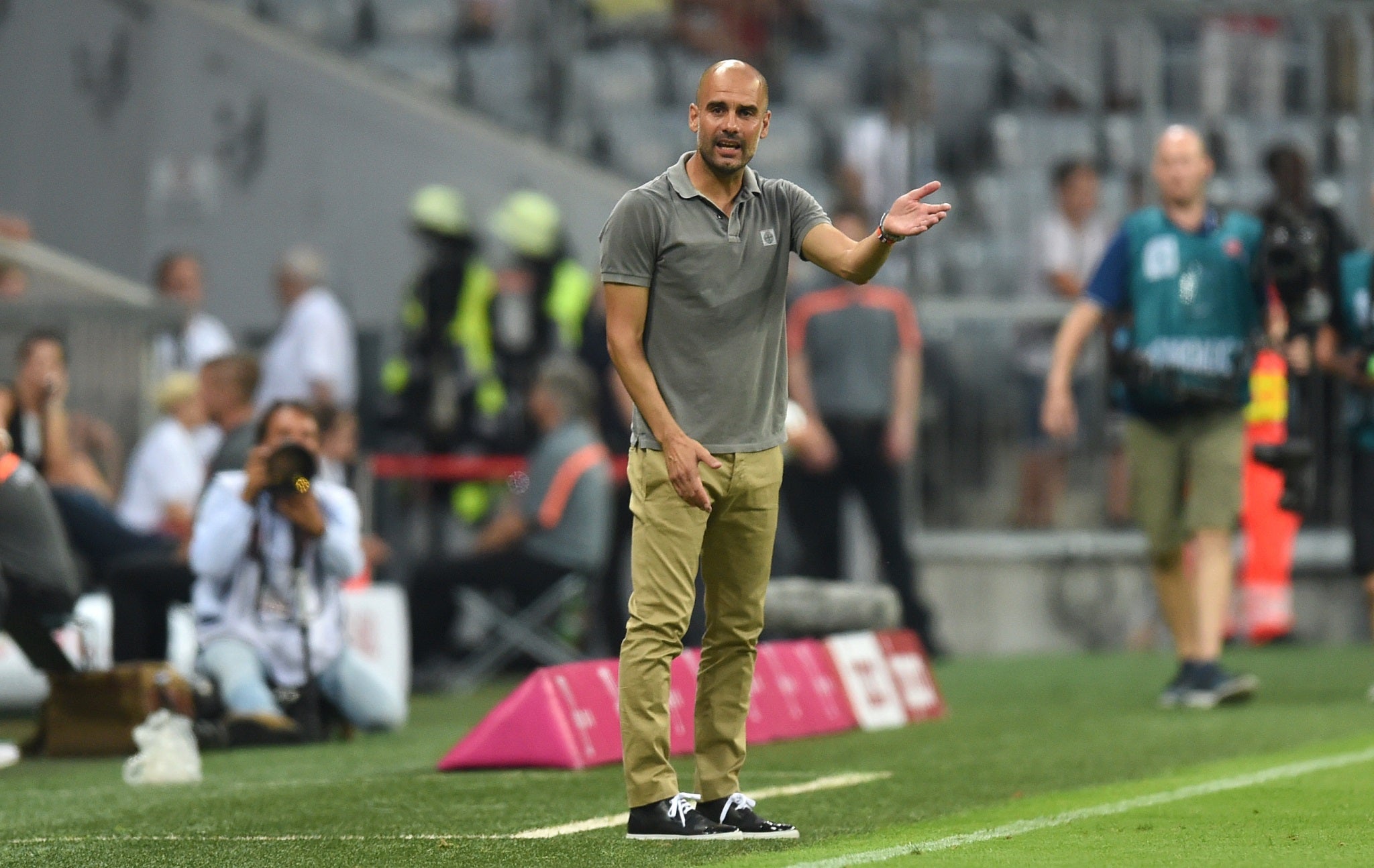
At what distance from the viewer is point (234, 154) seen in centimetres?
1983

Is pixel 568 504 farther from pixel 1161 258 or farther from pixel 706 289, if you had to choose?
pixel 706 289

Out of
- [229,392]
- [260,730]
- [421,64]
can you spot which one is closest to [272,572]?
[260,730]

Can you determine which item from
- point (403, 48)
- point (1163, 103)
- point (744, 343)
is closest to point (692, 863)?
point (744, 343)

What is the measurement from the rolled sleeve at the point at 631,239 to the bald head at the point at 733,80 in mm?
300

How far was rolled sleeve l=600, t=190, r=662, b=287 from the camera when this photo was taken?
21.3 ft

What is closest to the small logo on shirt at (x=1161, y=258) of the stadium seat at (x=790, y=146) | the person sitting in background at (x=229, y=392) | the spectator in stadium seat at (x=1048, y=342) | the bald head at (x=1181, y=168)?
the bald head at (x=1181, y=168)

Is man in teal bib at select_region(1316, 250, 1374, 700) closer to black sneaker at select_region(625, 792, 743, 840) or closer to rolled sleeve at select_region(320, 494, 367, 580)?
rolled sleeve at select_region(320, 494, 367, 580)

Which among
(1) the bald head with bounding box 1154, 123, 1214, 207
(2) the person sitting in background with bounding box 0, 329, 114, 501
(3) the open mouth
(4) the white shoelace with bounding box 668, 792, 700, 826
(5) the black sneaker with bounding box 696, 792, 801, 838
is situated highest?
(1) the bald head with bounding box 1154, 123, 1214, 207

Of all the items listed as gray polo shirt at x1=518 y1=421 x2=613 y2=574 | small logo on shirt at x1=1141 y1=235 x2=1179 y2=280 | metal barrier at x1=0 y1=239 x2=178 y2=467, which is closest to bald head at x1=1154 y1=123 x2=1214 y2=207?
small logo on shirt at x1=1141 y1=235 x2=1179 y2=280

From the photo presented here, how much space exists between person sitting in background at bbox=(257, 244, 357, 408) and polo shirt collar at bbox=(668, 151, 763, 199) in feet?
30.9

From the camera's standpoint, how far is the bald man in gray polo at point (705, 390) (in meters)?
6.48

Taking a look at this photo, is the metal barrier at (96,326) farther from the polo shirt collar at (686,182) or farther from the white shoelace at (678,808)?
the white shoelace at (678,808)

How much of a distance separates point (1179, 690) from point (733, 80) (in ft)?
18.1

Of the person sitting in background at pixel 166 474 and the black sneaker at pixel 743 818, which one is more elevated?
the person sitting in background at pixel 166 474
